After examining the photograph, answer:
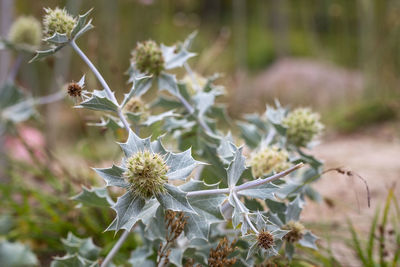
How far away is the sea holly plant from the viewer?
62 centimetres

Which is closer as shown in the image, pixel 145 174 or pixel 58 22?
pixel 145 174

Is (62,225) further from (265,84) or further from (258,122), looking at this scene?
(265,84)

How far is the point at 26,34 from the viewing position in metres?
1.48

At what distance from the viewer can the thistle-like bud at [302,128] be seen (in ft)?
3.10

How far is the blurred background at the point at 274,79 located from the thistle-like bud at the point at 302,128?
23 cm

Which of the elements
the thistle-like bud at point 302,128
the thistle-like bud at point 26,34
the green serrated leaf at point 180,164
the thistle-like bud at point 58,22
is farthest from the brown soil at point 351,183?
the thistle-like bud at point 26,34

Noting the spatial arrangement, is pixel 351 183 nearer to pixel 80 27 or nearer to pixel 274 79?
pixel 80 27

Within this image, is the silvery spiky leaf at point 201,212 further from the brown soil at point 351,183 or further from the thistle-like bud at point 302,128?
the brown soil at point 351,183

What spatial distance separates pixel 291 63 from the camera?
5.98m

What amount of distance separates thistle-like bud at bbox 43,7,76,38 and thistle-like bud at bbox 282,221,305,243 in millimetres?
578

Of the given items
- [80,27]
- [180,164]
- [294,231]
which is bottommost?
[294,231]

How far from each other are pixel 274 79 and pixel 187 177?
4.95 meters

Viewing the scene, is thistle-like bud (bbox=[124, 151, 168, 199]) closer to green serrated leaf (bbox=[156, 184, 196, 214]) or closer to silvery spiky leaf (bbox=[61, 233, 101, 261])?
green serrated leaf (bbox=[156, 184, 196, 214])

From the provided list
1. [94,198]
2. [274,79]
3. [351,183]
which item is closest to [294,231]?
[94,198]
